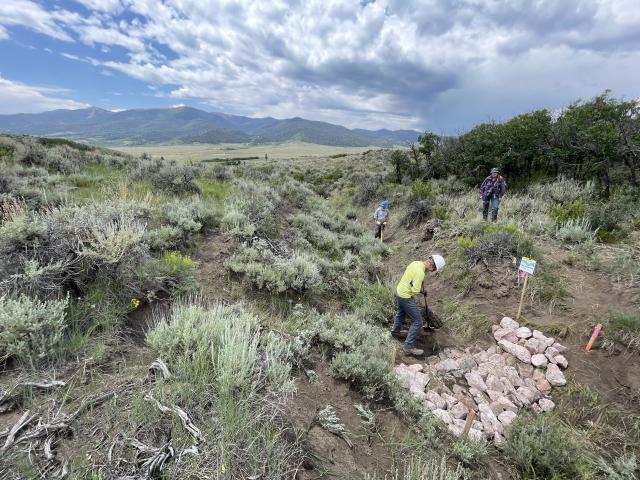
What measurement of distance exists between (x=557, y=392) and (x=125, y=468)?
5.94 m

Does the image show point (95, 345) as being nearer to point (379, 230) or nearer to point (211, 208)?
point (211, 208)

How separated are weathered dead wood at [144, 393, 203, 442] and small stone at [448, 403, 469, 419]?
3662mm

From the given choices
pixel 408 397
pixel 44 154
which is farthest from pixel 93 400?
pixel 44 154

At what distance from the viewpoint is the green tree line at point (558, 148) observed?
1160 cm

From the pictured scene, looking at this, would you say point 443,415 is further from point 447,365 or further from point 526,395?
point 526,395

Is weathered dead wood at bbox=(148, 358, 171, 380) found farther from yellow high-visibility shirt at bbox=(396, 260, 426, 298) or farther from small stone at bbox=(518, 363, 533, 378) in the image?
small stone at bbox=(518, 363, 533, 378)

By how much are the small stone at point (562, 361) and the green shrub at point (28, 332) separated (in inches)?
280

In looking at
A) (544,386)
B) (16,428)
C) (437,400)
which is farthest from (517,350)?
(16,428)

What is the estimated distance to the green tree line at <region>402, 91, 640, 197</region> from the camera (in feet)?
38.0

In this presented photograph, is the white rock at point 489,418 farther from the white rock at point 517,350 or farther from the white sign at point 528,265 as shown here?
the white sign at point 528,265

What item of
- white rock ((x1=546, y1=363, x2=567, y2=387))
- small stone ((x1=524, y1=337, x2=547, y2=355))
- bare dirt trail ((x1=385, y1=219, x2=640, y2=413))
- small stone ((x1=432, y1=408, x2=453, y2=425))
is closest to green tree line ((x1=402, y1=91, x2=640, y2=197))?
bare dirt trail ((x1=385, y1=219, x2=640, y2=413))

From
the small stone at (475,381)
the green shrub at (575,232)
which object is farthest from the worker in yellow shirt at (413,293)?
the green shrub at (575,232)

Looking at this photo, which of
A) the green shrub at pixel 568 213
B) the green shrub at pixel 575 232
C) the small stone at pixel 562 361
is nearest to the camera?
the small stone at pixel 562 361

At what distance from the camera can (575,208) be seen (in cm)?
954
